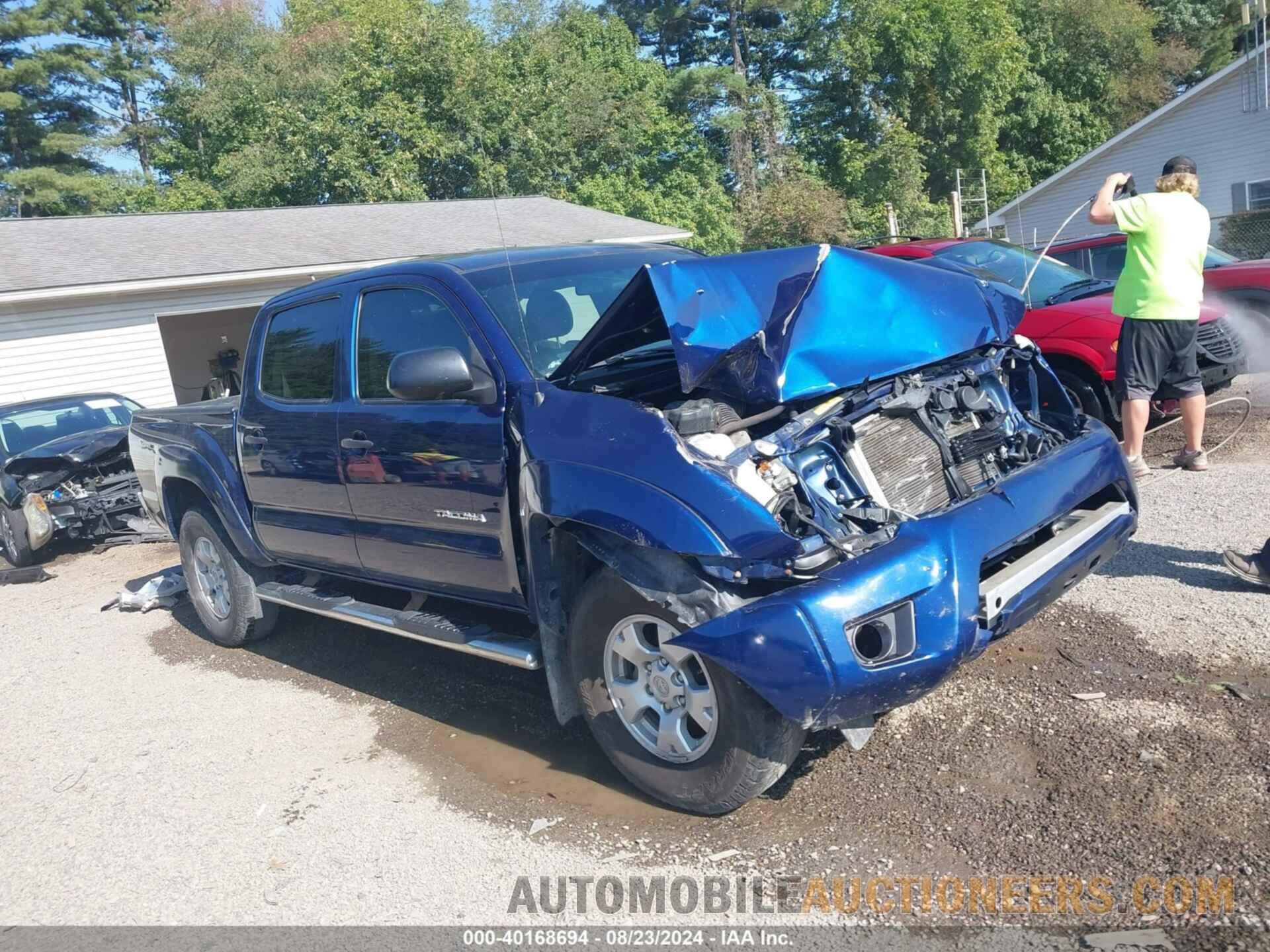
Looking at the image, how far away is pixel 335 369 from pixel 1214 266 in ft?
26.4

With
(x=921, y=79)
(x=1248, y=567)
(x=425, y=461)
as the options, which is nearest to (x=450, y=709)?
(x=425, y=461)

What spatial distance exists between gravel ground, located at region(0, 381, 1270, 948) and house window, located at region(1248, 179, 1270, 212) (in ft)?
73.6

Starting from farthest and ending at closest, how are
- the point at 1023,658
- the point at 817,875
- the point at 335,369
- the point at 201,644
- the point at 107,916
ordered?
the point at 201,644
the point at 335,369
the point at 1023,658
the point at 107,916
the point at 817,875

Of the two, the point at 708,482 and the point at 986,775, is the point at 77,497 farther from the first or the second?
the point at 986,775

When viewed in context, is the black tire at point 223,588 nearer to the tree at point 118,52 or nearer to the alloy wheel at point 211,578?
the alloy wheel at point 211,578

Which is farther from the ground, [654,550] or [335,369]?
[335,369]

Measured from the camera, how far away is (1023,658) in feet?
15.5

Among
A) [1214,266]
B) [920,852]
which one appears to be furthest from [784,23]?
[920,852]

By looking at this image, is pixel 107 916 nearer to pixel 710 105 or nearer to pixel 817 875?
pixel 817 875

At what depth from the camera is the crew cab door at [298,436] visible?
5.29m

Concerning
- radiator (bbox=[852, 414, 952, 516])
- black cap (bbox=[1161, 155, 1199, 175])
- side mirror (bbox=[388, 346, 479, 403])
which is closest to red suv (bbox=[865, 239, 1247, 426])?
black cap (bbox=[1161, 155, 1199, 175])

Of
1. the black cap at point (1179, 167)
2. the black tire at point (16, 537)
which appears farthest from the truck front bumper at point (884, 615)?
the black tire at point (16, 537)

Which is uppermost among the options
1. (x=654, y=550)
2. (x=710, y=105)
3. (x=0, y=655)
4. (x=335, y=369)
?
(x=710, y=105)

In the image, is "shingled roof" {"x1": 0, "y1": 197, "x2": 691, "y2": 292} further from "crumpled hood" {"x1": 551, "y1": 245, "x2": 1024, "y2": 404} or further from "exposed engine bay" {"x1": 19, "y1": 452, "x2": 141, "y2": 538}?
"crumpled hood" {"x1": 551, "y1": 245, "x2": 1024, "y2": 404}
